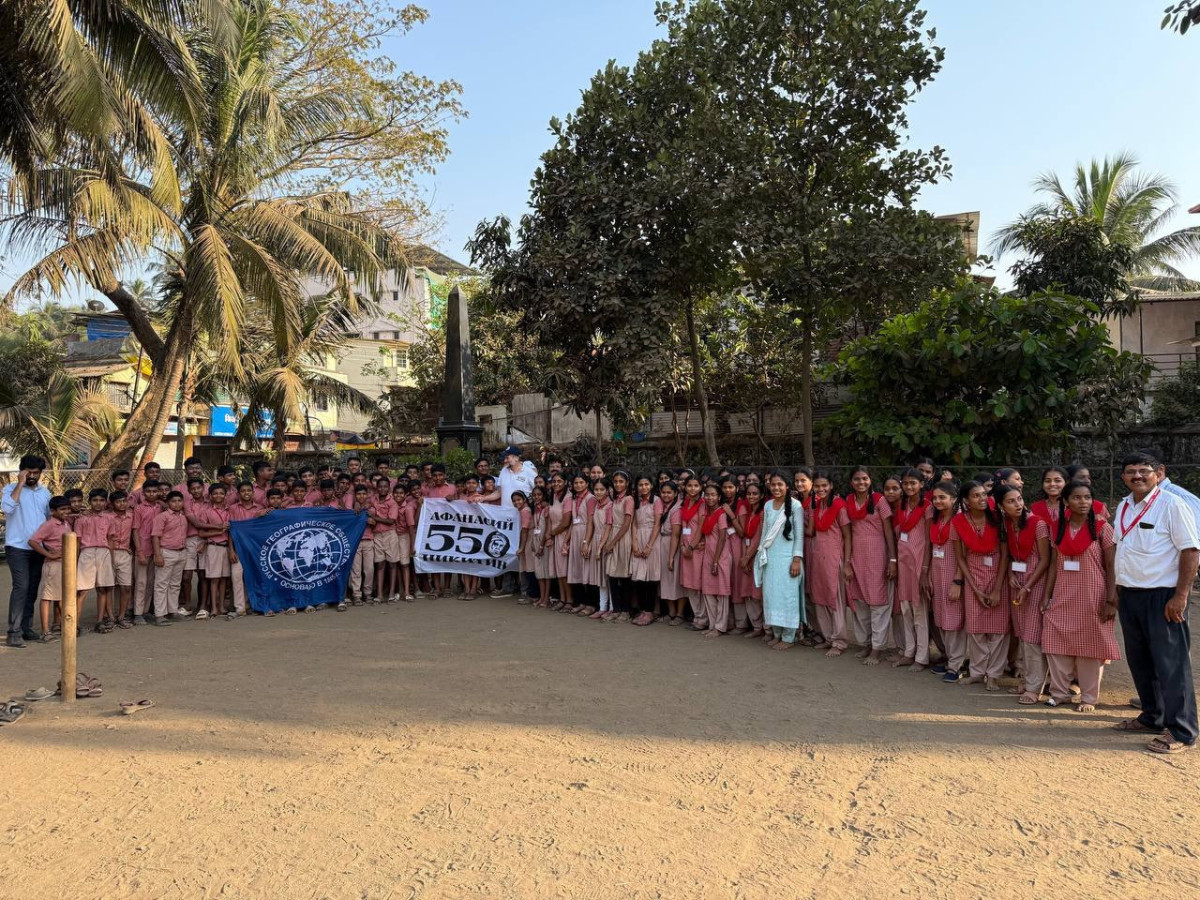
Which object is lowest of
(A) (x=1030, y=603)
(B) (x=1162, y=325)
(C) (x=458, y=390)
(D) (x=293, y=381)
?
(A) (x=1030, y=603)

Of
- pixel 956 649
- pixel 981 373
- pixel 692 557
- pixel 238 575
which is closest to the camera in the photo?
pixel 956 649

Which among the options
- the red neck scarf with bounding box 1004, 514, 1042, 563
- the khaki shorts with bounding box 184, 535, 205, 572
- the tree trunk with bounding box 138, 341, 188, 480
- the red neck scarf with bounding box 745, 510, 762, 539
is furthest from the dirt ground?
the tree trunk with bounding box 138, 341, 188, 480

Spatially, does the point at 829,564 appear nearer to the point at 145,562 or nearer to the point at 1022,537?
the point at 1022,537

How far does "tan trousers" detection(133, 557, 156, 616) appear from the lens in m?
9.03

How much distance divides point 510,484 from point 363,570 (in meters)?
2.12

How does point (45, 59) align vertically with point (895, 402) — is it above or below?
above

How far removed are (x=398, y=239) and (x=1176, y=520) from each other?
1726 cm

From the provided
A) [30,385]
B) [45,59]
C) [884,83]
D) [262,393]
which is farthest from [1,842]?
[30,385]

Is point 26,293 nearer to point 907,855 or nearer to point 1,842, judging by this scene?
point 1,842

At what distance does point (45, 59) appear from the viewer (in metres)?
8.45

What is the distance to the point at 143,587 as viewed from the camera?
30.2ft

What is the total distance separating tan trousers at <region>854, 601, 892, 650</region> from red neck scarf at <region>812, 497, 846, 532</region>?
720mm

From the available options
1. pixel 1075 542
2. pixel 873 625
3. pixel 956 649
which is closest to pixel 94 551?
pixel 873 625

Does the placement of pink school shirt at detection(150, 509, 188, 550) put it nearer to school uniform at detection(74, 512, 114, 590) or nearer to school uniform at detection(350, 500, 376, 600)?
school uniform at detection(74, 512, 114, 590)
